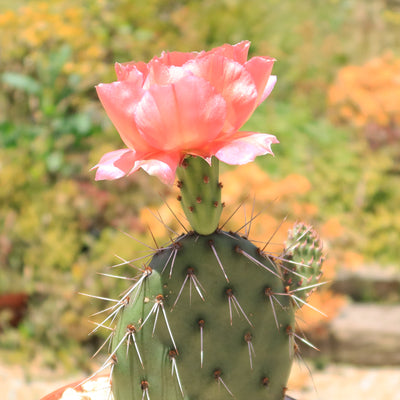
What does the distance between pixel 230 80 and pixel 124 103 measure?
0.14 metres

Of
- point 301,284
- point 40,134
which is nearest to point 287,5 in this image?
point 40,134

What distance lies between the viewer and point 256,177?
3.50 meters

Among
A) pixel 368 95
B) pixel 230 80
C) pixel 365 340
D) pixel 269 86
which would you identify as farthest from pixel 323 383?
pixel 230 80

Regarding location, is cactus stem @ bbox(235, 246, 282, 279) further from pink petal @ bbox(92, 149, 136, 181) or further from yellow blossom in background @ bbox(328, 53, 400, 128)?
yellow blossom in background @ bbox(328, 53, 400, 128)

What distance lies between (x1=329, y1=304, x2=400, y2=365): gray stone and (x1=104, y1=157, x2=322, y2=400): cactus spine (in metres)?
2.94

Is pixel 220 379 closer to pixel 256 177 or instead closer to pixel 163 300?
pixel 163 300

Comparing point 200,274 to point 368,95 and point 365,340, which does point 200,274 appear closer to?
point 365,340

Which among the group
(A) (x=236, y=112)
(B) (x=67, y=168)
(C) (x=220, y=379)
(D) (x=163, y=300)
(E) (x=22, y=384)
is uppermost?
(A) (x=236, y=112)

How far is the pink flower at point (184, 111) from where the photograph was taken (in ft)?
2.48

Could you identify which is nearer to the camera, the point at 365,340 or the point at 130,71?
the point at 130,71

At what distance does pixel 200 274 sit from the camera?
878mm

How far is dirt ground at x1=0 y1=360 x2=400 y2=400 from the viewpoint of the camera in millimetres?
3197

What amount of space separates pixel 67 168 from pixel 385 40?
431cm

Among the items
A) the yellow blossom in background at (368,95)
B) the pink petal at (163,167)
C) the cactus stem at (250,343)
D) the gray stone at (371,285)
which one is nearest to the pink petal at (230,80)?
the pink petal at (163,167)
